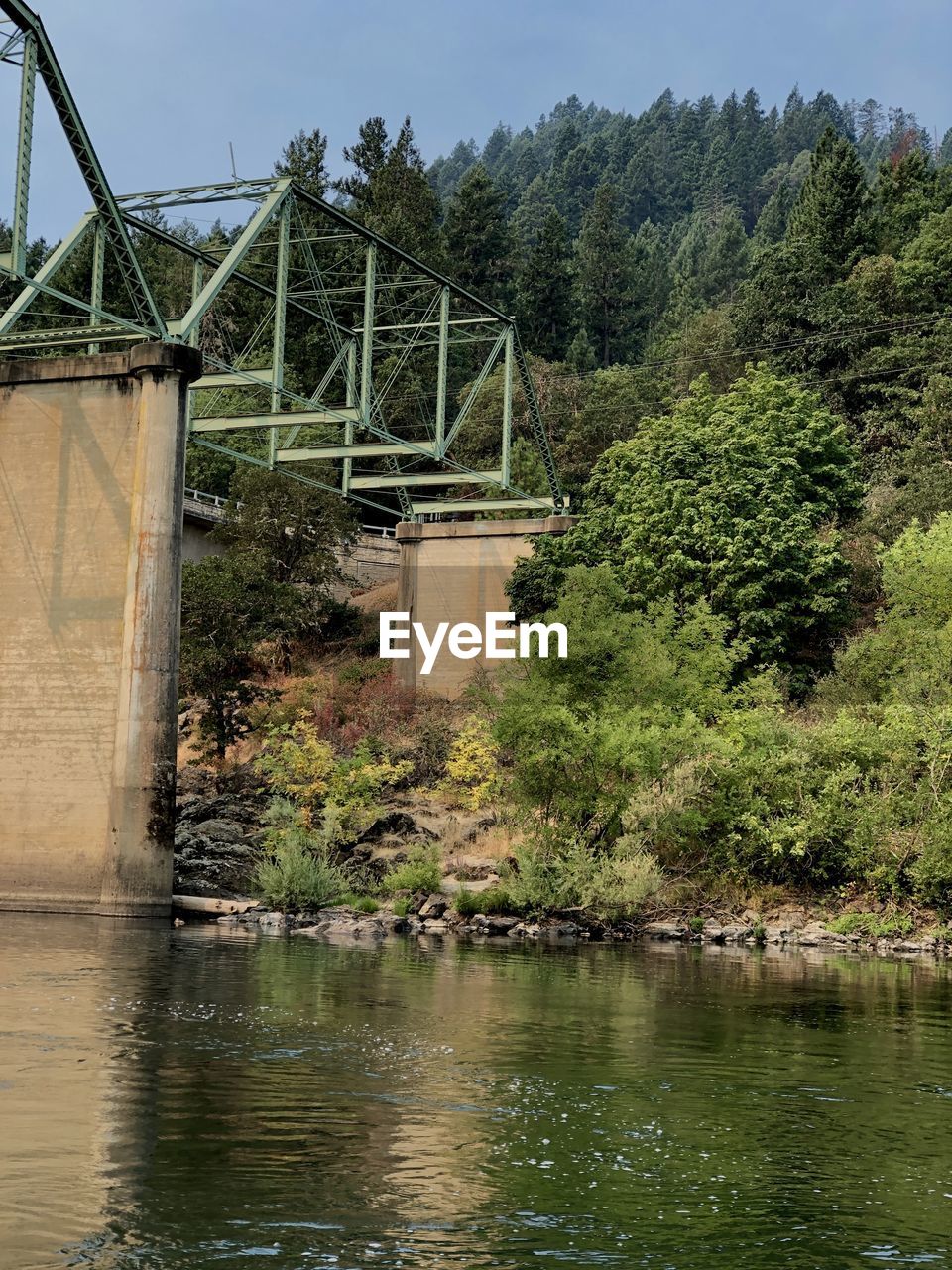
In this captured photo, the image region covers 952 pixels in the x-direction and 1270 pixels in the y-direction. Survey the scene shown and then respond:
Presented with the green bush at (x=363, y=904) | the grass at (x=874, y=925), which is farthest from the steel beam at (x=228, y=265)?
the grass at (x=874, y=925)

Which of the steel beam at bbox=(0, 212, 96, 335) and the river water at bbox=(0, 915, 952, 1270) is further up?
the steel beam at bbox=(0, 212, 96, 335)

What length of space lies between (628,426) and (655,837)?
42157mm

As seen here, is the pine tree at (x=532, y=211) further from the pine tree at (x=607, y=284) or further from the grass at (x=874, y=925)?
the grass at (x=874, y=925)

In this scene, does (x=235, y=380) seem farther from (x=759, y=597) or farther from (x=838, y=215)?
(x=838, y=215)

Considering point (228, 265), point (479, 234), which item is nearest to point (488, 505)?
point (228, 265)

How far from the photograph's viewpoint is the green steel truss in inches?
1253

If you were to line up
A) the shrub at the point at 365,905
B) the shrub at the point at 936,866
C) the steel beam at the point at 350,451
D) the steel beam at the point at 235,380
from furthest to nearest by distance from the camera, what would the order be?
the steel beam at the point at 350,451 < the steel beam at the point at 235,380 < the shrub at the point at 365,905 < the shrub at the point at 936,866

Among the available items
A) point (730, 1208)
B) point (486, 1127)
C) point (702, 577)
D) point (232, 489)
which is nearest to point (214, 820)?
point (702, 577)

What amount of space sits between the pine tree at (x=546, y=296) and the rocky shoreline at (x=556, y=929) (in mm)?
68737

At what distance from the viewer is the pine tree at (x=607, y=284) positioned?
110 m

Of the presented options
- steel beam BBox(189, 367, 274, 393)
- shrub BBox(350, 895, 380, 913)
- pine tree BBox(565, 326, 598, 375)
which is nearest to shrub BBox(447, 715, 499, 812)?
shrub BBox(350, 895, 380, 913)

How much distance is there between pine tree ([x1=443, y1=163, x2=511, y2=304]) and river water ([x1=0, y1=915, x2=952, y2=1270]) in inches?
3161

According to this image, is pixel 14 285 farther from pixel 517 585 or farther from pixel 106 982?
pixel 106 982

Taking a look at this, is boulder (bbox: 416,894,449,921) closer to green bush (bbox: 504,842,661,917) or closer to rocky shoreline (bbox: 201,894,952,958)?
rocky shoreline (bbox: 201,894,952,958)
